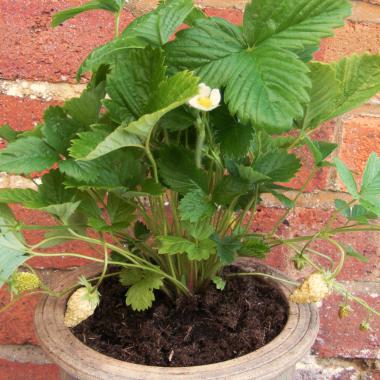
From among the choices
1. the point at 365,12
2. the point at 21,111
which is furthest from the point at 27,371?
the point at 365,12

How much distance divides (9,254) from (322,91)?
31 centimetres

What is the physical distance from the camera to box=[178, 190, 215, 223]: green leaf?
451mm

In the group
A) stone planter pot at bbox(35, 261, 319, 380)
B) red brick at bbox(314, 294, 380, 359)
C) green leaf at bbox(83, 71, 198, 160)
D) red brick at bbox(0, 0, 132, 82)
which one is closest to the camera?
green leaf at bbox(83, 71, 198, 160)

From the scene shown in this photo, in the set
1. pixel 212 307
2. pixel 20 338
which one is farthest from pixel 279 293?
pixel 20 338

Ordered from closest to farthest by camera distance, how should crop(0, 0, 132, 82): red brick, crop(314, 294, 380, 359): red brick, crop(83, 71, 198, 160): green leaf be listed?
1. crop(83, 71, 198, 160): green leaf
2. crop(0, 0, 132, 82): red brick
3. crop(314, 294, 380, 359): red brick

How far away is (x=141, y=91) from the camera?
421 mm

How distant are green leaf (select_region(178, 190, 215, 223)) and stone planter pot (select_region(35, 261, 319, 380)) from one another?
0.13m

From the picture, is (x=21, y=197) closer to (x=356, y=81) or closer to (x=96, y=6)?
(x=96, y=6)

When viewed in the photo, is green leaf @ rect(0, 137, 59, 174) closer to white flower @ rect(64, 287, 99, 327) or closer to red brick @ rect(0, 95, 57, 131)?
white flower @ rect(64, 287, 99, 327)

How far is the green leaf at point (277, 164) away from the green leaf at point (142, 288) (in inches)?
6.0

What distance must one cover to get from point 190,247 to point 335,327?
1.50 ft

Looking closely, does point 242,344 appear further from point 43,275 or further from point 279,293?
point 43,275

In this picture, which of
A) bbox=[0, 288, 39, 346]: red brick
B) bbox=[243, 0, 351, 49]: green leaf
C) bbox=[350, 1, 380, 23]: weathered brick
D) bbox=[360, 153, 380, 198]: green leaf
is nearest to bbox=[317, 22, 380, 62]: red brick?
bbox=[350, 1, 380, 23]: weathered brick

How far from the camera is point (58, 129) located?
1.55 ft
